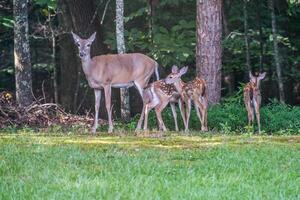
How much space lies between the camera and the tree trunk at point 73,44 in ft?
59.0

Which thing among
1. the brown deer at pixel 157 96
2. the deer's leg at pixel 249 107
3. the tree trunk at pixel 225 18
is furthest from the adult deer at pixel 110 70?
the tree trunk at pixel 225 18

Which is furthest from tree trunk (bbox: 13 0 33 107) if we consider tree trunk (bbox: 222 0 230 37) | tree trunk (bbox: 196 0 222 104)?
tree trunk (bbox: 222 0 230 37)

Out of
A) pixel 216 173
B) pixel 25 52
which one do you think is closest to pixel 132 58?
pixel 25 52

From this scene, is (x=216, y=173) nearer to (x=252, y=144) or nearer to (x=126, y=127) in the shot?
(x=252, y=144)

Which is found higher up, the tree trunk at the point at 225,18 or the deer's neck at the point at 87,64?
the tree trunk at the point at 225,18

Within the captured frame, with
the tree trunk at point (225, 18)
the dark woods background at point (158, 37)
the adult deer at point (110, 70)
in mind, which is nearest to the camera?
the adult deer at point (110, 70)

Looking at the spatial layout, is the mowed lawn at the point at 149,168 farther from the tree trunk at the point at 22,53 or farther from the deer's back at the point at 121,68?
the tree trunk at the point at 22,53

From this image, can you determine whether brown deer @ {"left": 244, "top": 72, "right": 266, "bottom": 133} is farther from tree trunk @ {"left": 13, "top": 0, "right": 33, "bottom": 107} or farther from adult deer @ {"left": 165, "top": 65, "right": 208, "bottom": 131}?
tree trunk @ {"left": 13, "top": 0, "right": 33, "bottom": 107}

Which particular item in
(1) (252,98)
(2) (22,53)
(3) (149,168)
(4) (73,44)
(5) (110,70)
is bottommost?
(3) (149,168)

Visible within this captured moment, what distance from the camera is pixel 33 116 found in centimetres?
1334

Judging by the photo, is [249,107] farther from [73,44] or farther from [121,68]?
[73,44]

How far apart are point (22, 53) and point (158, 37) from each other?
11.9 feet

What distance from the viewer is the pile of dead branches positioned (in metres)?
13.1

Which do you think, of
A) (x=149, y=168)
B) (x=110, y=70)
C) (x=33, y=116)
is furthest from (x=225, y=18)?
(x=149, y=168)
